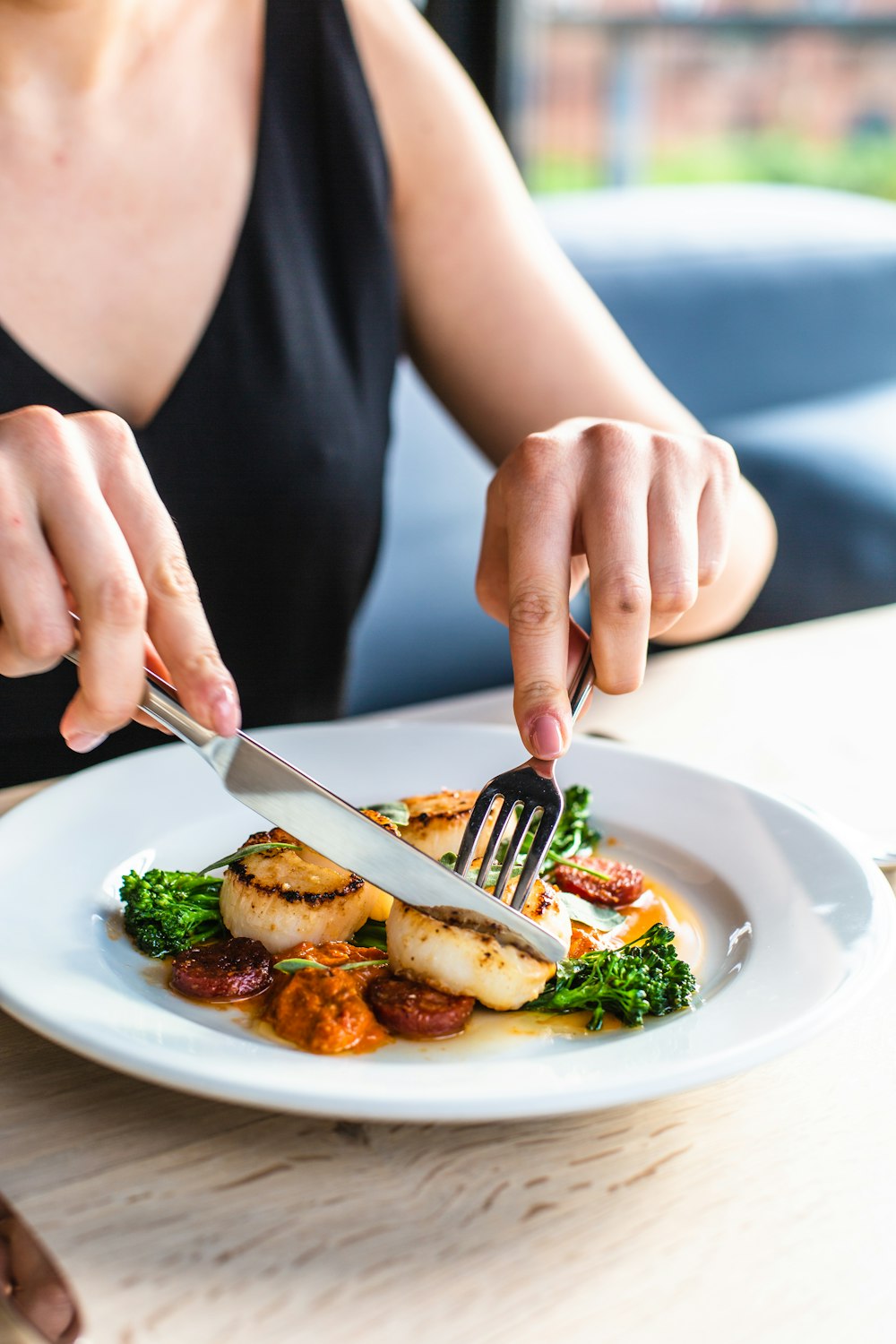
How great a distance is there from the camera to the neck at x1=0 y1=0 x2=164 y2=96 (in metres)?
1.42

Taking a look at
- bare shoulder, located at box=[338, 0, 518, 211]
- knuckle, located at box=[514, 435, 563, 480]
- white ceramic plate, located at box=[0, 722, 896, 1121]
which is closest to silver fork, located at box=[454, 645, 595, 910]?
white ceramic plate, located at box=[0, 722, 896, 1121]

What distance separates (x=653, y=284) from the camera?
10.1 ft

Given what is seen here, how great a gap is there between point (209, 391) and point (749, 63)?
5320mm

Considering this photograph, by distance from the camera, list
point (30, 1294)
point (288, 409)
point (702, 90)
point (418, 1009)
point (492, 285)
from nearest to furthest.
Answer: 1. point (30, 1294)
2. point (418, 1009)
3. point (288, 409)
4. point (492, 285)
5. point (702, 90)

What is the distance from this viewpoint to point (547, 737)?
89cm

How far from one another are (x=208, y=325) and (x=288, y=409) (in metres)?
0.14

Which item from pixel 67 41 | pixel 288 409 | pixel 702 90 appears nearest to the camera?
pixel 67 41

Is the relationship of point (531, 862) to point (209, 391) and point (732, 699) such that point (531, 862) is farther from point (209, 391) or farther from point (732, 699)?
point (209, 391)

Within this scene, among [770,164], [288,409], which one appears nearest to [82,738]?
[288,409]

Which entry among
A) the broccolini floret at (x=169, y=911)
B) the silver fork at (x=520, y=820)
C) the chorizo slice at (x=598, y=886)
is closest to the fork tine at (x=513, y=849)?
the silver fork at (x=520, y=820)

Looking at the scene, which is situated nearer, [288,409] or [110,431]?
[110,431]

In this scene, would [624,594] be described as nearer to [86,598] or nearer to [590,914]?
[590,914]

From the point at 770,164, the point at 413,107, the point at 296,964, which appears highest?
the point at 413,107

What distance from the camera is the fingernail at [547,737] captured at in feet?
2.93
